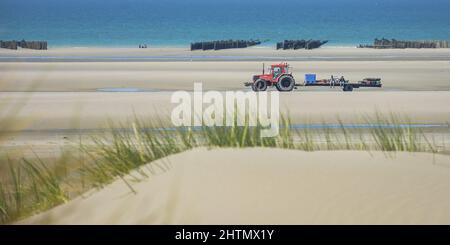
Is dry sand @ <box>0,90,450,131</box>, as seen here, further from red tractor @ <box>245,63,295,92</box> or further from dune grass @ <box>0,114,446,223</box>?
dune grass @ <box>0,114,446,223</box>

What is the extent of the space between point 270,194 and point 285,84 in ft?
65.4

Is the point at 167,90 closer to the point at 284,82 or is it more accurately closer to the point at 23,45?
the point at 284,82

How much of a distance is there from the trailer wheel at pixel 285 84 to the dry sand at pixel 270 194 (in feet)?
61.2

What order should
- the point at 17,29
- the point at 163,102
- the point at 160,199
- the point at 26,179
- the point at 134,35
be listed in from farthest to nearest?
the point at 17,29 → the point at 134,35 → the point at 163,102 → the point at 26,179 → the point at 160,199

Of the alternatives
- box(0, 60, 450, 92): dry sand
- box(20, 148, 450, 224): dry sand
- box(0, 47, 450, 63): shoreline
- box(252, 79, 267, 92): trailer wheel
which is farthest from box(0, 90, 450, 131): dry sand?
box(0, 47, 450, 63): shoreline

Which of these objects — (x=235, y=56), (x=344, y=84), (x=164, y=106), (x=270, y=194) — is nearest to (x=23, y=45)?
(x=235, y=56)

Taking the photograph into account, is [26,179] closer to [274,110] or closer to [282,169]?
[282,169]

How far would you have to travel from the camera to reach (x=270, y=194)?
8.38m

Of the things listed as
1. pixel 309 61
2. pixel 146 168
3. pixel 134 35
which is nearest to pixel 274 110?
pixel 146 168

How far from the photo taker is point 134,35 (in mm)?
99500

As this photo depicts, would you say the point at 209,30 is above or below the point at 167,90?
above

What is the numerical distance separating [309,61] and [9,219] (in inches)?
1572

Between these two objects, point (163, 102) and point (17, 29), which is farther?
point (17, 29)

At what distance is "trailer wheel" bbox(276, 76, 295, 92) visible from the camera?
28047 mm
